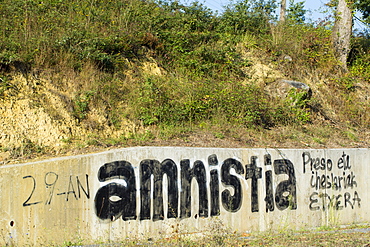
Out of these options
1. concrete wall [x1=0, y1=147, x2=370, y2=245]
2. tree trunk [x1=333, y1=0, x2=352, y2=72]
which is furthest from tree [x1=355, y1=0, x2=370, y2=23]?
concrete wall [x1=0, y1=147, x2=370, y2=245]

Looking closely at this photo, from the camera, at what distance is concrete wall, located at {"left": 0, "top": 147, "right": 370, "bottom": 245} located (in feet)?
25.6

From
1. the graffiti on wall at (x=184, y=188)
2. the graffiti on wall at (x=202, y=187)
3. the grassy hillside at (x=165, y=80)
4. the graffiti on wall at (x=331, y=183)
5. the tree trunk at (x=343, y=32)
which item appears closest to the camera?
the graffiti on wall at (x=202, y=187)

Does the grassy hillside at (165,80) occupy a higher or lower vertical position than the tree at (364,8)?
lower

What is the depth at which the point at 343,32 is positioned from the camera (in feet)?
57.7

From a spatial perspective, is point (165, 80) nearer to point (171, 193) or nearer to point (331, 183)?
point (171, 193)

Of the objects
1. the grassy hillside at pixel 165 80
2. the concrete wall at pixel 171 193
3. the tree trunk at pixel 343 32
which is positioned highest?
the tree trunk at pixel 343 32

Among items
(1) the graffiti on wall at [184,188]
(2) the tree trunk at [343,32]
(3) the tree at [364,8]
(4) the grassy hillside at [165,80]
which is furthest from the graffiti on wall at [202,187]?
(3) the tree at [364,8]

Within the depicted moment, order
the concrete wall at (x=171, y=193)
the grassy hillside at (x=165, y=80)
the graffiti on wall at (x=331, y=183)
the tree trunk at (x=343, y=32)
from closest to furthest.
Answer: the concrete wall at (x=171, y=193)
the grassy hillside at (x=165, y=80)
the graffiti on wall at (x=331, y=183)
the tree trunk at (x=343, y=32)

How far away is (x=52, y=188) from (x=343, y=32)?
1501cm

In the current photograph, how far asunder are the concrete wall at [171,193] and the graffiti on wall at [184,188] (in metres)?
0.02

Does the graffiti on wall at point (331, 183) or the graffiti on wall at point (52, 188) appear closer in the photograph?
the graffiti on wall at point (52, 188)

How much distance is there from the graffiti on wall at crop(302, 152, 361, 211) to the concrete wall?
0.03 metres

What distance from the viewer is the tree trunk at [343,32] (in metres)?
17.4

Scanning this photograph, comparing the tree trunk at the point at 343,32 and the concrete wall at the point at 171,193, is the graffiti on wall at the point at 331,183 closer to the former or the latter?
the concrete wall at the point at 171,193
